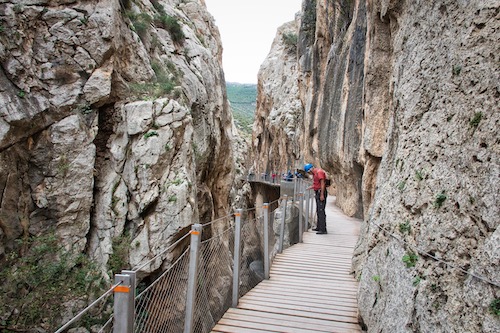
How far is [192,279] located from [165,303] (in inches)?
20.4

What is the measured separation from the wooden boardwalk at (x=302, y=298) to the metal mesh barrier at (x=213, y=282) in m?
0.21

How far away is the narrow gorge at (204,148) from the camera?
289 centimetres

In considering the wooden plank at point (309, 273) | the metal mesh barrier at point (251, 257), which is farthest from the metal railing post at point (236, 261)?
the wooden plank at point (309, 273)

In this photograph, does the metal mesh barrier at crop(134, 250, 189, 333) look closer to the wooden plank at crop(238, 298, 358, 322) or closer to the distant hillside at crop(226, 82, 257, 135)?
the wooden plank at crop(238, 298, 358, 322)

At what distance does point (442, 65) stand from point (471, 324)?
2.71 metres

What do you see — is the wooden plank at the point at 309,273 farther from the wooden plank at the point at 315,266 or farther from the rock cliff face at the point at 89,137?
the rock cliff face at the point at 89,137

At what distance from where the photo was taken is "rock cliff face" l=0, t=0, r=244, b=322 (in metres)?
10.8

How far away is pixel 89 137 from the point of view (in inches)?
481

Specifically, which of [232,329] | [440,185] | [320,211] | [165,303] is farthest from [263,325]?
[320,211]

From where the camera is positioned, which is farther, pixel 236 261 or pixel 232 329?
pixel 236 261

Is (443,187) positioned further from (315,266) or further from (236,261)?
(315,266)

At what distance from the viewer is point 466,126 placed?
3.05 meters

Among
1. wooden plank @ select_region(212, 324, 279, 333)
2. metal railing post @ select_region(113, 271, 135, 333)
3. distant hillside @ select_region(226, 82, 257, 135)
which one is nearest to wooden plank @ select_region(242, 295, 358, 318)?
wooden plank @ select_region(212, 324, 279, 333)

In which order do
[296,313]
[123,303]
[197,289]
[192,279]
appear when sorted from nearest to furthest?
[123,303] < [192,279] < [197,289] < [296,313]
